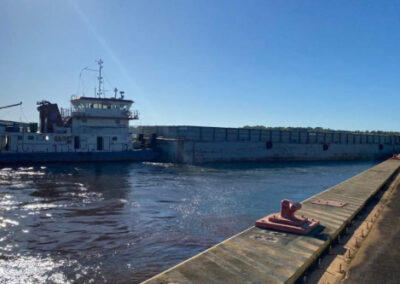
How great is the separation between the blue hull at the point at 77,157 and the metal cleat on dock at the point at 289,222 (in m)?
30.7

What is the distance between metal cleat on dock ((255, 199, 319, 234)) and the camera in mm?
7664

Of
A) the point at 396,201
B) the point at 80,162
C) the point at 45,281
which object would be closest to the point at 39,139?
the point at 80,162

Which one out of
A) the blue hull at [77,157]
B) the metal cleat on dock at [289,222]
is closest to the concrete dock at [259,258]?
the metal cleat on dock at [289,222]

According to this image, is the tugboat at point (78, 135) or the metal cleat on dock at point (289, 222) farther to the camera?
the tugboat at point (78, 135)

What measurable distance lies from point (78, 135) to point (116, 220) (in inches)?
1037

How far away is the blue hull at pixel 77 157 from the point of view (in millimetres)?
32781

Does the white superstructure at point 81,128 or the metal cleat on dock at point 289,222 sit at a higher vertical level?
the white superstructure at point 81,128

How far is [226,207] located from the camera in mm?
15516

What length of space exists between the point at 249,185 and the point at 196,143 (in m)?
17.6

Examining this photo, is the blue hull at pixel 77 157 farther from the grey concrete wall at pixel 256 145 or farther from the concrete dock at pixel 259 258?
the concrete dock at pixel 259 258

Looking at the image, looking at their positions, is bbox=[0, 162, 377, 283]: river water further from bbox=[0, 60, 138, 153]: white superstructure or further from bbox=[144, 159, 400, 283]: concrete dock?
bbox=[0, 60, 138, 153]: white superstructure

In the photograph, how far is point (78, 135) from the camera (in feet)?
120

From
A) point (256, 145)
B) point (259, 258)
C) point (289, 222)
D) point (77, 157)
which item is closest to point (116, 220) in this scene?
point (289, 222)

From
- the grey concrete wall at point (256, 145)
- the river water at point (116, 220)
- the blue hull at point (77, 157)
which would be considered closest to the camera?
the river water at point (116, 220)
